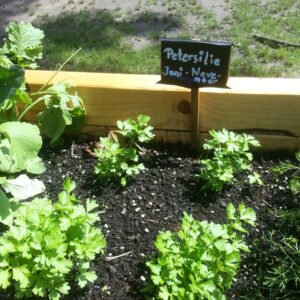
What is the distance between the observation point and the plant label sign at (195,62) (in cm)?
159

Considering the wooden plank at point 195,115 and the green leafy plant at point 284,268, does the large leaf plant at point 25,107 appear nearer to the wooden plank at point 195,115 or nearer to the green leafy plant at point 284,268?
the wooden plank at point 195,115

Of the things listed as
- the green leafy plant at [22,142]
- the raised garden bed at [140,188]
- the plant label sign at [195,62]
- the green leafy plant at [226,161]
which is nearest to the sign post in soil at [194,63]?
the plant label sign at [195,62]

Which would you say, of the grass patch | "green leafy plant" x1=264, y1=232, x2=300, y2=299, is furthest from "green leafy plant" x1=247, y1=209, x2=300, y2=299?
the grass patch

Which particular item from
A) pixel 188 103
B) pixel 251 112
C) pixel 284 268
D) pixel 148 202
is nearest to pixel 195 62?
pixel 188 103

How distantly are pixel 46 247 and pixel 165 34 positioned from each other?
2238 mm

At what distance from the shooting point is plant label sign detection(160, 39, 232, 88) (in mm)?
1591

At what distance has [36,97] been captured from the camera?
6.48 feet

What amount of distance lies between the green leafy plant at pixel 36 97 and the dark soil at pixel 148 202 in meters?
0.16

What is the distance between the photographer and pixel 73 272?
1535 millimetres

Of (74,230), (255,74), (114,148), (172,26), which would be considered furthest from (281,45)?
(74,230)

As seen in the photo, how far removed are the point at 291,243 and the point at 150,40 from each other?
6.56 feet

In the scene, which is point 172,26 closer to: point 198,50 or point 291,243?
point 198,50

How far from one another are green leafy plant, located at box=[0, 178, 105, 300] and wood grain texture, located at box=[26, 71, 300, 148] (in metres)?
0.62

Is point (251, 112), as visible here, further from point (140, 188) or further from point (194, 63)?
point (140, 188)
